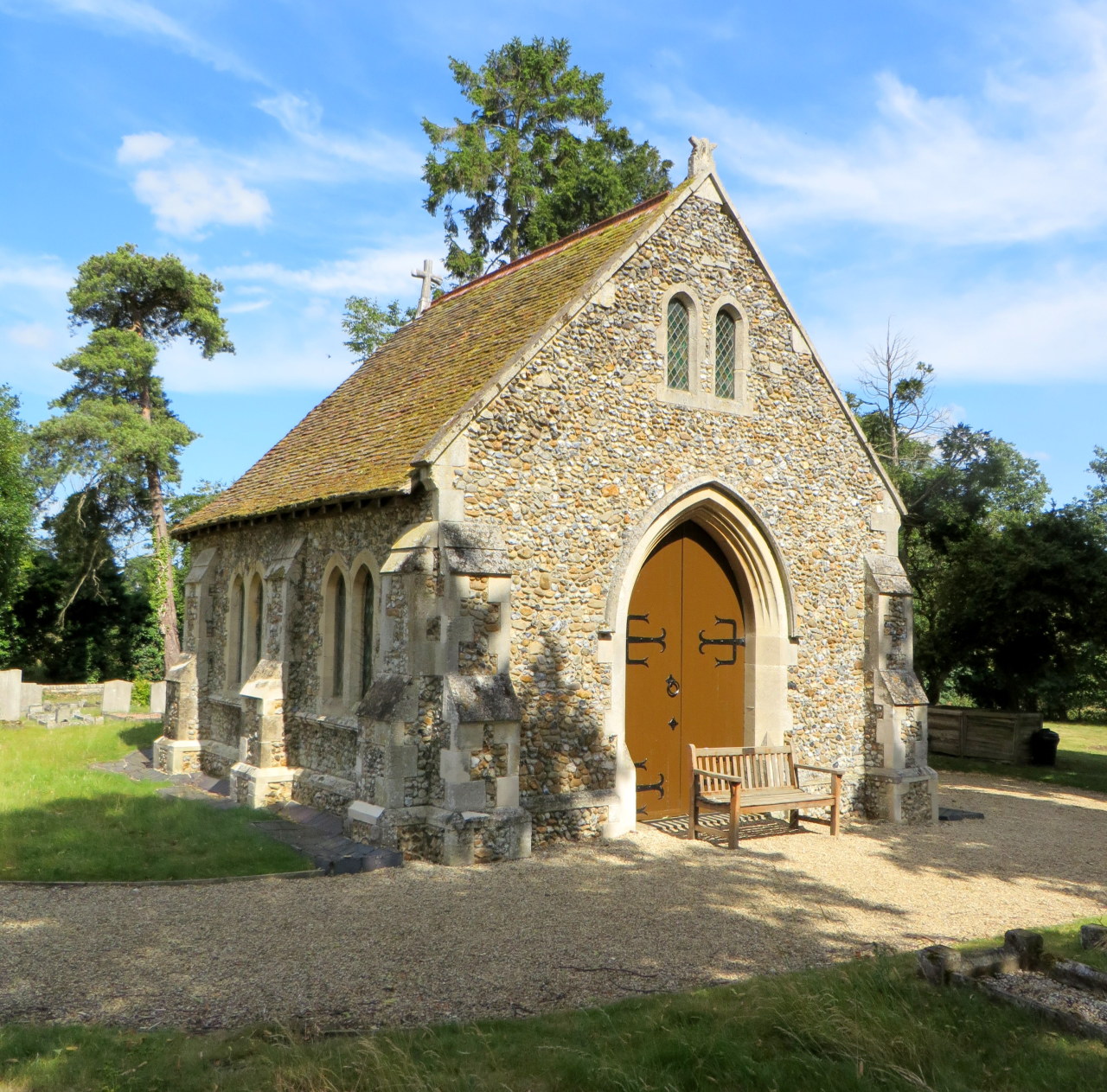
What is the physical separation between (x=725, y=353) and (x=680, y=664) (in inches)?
160

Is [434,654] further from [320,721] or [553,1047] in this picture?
[553,1047]

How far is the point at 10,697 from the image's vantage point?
931 inches

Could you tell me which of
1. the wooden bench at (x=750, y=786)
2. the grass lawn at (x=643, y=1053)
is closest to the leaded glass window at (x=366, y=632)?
the wooden bench at (x=750, y=786)

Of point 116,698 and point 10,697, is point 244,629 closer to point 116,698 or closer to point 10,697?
point 10,697

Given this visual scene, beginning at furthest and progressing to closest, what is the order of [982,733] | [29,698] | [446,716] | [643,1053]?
[29,698], [982,733], [446,716], [643,1053]

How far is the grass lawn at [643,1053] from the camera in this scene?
4766 millimetres

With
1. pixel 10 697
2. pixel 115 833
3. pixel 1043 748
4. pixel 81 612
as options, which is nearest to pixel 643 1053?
pixel 115 833

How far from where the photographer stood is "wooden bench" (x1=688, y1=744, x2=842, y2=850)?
36.3 feet

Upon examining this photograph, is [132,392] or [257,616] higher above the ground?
[132,392]

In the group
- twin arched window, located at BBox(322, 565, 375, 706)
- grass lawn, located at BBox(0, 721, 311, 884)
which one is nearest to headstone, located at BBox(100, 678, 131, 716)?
grass lawn, located at BBox(0, 721, 311, 884)

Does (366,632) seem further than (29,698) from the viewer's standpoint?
No

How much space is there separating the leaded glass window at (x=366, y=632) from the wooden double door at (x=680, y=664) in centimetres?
313

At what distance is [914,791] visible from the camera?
516 inches

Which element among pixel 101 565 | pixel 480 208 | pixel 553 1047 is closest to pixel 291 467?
pixel 553 1047
